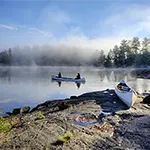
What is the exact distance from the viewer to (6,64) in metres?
180

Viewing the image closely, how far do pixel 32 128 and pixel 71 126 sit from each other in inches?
81.2

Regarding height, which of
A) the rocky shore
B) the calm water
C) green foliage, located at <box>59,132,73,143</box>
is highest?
green foliage, located at <box>59,132,73,143</box>

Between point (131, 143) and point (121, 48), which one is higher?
point (121, 48)

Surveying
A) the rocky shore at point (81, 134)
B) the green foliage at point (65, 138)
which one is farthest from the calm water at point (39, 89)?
the green foliage at point (65, 138)

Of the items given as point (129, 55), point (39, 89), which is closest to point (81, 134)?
point (39, 89)

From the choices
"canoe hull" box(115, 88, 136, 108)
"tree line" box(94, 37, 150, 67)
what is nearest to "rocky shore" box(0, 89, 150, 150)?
"canoe hull" box(115, 88, 136, 108)

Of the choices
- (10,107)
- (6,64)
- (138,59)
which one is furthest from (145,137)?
(6,64)

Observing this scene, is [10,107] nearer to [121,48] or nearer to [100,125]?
[100,125]

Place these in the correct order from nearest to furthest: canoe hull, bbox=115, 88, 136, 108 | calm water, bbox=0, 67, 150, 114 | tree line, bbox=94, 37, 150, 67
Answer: canoe hull, bbox=115, 88, 136, 108 < calm water, bbox=0, 67, 150, 114 < tree line, bbox=94, 37, 150, 67

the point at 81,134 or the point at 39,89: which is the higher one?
the point at 81,134

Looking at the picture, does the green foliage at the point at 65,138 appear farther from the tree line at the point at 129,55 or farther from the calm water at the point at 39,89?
the tree line at the point at 129,55

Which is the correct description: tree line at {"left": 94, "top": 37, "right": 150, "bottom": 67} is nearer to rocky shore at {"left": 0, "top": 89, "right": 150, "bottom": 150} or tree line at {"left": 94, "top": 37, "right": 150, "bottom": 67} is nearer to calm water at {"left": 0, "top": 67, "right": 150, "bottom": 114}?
calm water at {"left": 0, "top": 67, "right": 150, "bottom": 114}

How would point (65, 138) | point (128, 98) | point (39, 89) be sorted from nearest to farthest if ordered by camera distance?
point (65, 138) → point (128, 98) → point (39, 89)

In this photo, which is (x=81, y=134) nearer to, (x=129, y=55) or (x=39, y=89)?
(x=39, y=89)
